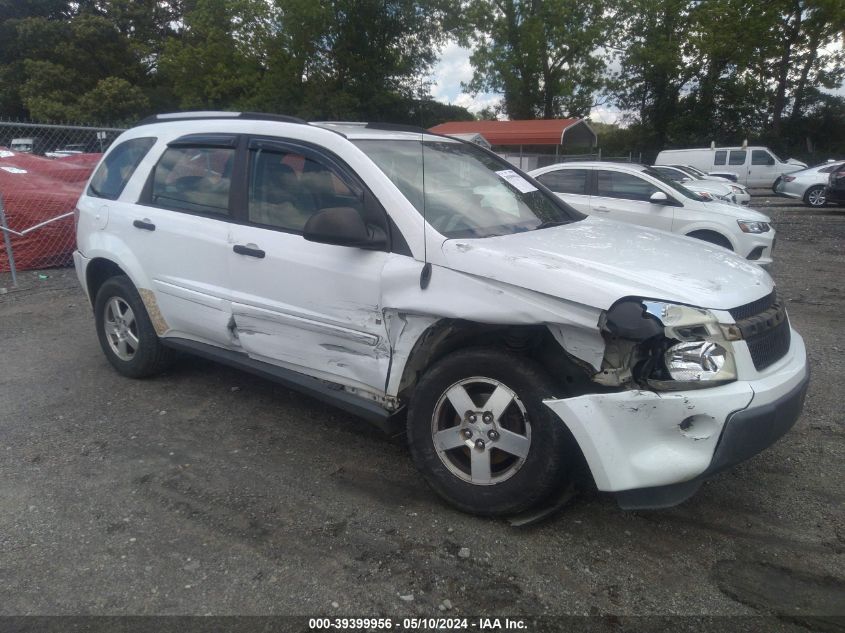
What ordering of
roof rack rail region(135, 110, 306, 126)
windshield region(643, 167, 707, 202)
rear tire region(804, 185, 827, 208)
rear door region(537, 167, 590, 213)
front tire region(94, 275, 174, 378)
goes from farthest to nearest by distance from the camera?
rear tire region(804, 185, 827, 208) → rear door region(537, 167, 590, 213) → windshield region(643, 167, 707, 202) → front tire region(94, 275, 174, 378) → roof rack rail region(135, 110, 306, 126)

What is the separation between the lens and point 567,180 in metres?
10.2

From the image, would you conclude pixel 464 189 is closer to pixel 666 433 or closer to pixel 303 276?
Result: pixel 303 276

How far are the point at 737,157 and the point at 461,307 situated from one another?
26812 mm

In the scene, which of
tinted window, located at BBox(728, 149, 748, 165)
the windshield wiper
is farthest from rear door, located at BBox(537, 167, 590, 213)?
tinted window, located at BBox(728, 149, 748, 165)

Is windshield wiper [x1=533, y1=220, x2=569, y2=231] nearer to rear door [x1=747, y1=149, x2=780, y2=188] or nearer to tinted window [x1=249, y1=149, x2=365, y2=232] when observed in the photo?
tinted window [x1=249, y1=149, x2=365, y2=232]

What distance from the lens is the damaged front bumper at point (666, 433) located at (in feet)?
8.86

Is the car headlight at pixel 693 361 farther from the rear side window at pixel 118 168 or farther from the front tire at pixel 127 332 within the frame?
the rear side window at pixel 118 168

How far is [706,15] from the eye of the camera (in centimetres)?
3756

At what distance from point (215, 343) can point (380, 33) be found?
118ft

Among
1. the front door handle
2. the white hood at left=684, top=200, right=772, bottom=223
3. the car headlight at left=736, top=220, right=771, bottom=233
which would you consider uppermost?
the front door handle

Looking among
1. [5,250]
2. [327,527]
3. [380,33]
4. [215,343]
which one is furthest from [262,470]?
[380,33]

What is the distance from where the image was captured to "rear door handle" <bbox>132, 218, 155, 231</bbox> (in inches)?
182

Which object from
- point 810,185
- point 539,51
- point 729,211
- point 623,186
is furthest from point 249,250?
point 539,51

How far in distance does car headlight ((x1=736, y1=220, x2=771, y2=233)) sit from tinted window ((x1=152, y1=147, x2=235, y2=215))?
288 inches
